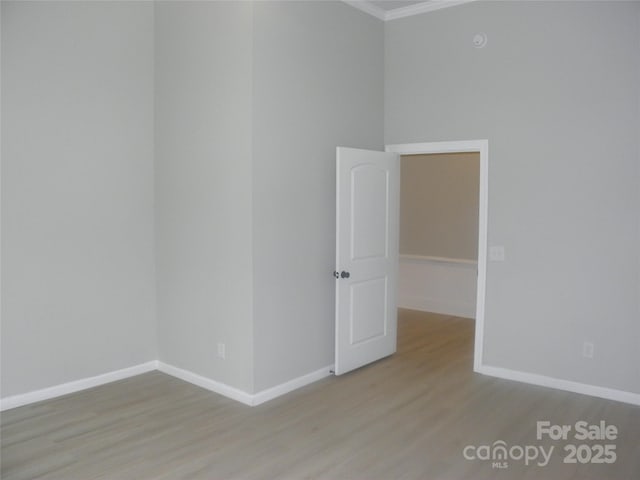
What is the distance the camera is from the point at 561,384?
4137 mm

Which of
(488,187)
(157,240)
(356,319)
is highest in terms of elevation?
(488,187)

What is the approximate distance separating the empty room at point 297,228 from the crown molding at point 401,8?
18 mm

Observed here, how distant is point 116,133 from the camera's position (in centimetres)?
421

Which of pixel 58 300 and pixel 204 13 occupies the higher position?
pixel 204 13

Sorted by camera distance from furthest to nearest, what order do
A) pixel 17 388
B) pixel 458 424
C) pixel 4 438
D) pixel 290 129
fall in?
pixel 290 129 < pixel 17 388 < pixel 458 424 < pixel 4 438

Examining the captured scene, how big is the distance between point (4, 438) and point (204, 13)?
326 centimetres

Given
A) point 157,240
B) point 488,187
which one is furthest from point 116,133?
point 488,187

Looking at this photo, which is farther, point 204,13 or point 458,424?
point 204,13

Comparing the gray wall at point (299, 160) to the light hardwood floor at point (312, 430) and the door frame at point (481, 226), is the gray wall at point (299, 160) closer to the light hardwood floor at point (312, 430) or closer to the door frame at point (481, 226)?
the light hardwood floor at point (312, 430)

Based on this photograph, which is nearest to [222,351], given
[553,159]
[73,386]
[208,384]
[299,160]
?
[208,384]

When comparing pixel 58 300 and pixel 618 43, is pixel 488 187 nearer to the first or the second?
pixel 618 43

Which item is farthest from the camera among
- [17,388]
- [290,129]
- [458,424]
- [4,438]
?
[290,129]

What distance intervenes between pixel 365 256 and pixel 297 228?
768mm

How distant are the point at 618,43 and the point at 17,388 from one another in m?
5.03
